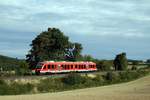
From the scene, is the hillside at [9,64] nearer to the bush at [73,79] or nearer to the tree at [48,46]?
the tree at [48,46]

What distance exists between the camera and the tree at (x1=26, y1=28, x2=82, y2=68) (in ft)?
382

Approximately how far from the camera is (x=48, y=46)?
118 metres

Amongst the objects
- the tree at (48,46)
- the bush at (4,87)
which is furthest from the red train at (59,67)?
the tree at (48,46)

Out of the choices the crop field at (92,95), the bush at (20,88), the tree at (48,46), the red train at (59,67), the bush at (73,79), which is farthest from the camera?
the tree at (48,46)

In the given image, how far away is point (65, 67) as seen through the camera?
83250mm

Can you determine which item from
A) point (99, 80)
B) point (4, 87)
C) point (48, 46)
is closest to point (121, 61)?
point (48, 46)

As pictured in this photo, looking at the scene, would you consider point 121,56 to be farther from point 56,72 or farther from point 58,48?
point 56,72

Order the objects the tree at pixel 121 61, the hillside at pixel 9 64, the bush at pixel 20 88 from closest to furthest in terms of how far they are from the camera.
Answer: the bush at pixel 20 88
the hillside at pixel 9 64
the tree at pixel 121 61

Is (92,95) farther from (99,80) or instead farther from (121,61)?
(121,61)

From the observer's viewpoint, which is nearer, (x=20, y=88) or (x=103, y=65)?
(x=20, y=88)

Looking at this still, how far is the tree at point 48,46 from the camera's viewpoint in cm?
11650

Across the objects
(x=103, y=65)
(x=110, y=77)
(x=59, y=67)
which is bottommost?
(x=110, y=77)

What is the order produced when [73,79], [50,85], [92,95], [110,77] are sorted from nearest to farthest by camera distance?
[92,95], [50,85], [73,79], [110,77]

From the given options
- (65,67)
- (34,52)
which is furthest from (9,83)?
(34,52)
